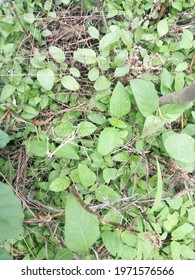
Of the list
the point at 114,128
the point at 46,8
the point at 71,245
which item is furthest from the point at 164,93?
the point at 71,245

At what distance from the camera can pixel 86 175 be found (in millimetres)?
1382

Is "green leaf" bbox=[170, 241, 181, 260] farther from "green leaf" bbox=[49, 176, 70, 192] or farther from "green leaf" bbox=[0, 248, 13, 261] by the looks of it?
"green leaf" bbox=[0, 248, 13, 261]

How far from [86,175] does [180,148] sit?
1.11 ft

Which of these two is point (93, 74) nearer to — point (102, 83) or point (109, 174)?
point (102, 83)

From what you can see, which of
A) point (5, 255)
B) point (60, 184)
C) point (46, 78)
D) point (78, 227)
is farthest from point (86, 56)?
point (5, 255)

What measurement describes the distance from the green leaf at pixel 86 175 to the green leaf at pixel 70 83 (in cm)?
30

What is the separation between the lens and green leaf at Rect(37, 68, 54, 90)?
1445 mm

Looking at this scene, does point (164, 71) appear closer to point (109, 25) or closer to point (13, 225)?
point (109, 25)

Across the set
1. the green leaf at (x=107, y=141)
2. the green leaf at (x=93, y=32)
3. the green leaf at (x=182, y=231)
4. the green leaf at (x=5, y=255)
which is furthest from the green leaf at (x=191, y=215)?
the green leaf at (x=93, y=32)

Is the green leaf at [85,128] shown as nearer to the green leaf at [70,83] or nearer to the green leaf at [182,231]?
the green leaf at [70,83]

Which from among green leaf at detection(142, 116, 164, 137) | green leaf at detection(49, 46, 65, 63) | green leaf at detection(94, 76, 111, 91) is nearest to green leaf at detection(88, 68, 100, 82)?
green leaf at detection(94, 76, 111, 91)

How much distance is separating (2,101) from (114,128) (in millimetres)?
432

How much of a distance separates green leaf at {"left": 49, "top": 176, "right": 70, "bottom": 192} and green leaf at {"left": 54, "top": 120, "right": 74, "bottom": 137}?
6.4 inches

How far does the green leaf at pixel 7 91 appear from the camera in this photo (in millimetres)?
1442
